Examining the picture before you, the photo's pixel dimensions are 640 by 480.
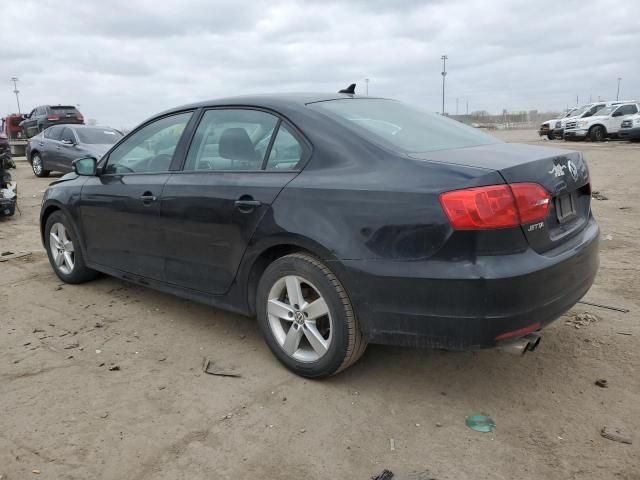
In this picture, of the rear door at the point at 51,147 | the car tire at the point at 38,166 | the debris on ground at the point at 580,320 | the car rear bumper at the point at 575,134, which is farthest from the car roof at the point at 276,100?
the car rear bumper at the point at 575,134

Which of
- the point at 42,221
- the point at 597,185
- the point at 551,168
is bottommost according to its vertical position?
the point at 597,185

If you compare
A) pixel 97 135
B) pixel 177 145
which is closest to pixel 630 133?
pixel 97 135

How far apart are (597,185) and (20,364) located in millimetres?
11102

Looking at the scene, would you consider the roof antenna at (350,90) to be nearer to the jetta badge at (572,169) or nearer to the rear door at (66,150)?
the jetta badge at (572,169)

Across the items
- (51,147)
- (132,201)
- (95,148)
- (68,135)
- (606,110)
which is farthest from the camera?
(606,110)

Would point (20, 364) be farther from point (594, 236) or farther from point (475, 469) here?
point (594, 236)

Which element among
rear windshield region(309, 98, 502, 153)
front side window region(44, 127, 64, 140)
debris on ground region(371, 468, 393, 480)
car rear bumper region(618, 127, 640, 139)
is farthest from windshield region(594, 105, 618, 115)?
debris on ground region(371, 468, 393, 480)

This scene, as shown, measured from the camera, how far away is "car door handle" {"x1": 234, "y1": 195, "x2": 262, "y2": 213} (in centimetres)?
316

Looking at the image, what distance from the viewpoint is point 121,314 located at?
14.0 ft

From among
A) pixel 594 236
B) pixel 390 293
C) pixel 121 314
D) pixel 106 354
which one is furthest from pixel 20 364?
pixel 594 236

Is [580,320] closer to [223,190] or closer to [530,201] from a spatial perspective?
[530,201]

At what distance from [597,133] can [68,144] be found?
2486cm

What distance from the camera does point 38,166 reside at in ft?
50.9

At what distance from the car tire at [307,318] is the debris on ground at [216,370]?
279 millimetres
